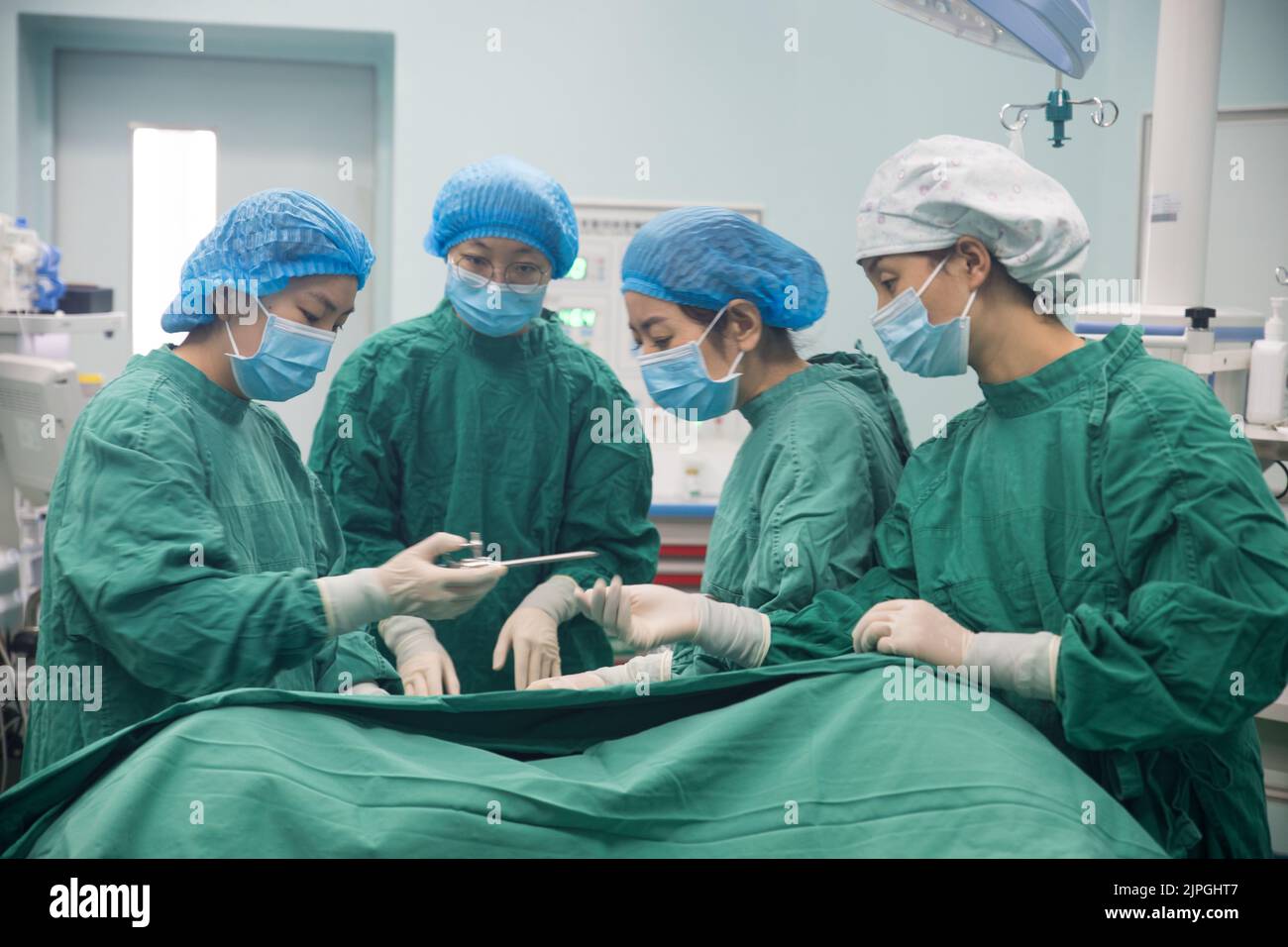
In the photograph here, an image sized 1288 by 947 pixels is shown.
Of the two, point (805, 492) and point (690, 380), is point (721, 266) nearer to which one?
point (690, 380)

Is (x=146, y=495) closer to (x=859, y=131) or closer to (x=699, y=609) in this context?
(x=699, y=609)

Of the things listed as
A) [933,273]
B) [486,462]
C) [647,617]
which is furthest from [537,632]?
[933,273]

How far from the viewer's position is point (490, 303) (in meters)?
2.05

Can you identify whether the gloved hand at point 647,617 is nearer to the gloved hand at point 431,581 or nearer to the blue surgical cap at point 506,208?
the gloved hand at point 431,581

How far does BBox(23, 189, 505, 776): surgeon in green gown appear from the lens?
138 centimetres

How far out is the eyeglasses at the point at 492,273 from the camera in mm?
2057

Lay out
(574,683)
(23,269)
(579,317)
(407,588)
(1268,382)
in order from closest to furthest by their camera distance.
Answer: (407,588) → (574,683) → (1268,382) → (23,269) → (579,317)

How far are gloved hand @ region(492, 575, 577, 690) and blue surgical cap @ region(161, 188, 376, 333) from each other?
0.65m

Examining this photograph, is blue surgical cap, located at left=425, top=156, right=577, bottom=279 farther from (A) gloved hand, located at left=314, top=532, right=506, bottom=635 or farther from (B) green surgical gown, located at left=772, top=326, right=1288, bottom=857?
(B) green surgical gown, located at left=772, top=326, right=1288, bottom=857

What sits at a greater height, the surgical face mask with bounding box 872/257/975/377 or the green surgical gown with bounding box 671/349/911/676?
the surgical face mask with bounding box 872/257/975/377

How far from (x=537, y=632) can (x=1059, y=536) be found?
0.87 metres

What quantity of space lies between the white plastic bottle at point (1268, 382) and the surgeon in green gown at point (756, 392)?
117 cm

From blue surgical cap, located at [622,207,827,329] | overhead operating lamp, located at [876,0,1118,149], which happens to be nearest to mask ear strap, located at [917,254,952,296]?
blue surgical cap, located at [622,207,827,329]
